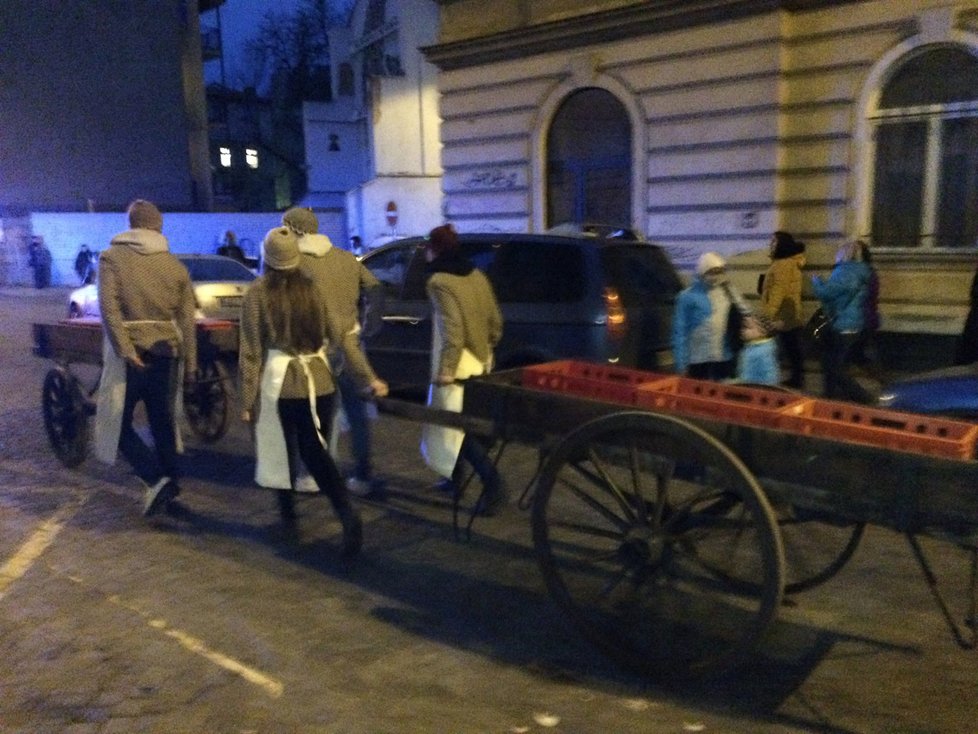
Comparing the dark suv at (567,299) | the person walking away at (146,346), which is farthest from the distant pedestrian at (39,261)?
the person walking away at (146,346)

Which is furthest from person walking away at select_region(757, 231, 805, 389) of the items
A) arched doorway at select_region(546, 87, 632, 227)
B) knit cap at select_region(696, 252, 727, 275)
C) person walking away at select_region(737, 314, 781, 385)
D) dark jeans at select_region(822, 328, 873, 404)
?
arched doorway at select_region(546, 87, 632, 227)

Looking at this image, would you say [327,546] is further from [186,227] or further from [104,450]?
[186,227]

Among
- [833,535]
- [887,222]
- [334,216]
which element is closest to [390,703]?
[833,535]

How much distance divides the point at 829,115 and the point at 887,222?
1.50m

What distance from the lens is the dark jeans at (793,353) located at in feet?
31.7

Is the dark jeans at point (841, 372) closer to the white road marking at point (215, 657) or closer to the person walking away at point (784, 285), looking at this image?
the person walking away at point (784, 285)

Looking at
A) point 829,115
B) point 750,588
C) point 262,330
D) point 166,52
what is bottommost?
point 750,588

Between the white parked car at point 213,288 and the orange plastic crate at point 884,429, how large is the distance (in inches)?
354

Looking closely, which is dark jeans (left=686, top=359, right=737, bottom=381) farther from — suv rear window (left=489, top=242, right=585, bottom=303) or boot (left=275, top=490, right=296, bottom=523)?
boot (left=275, top=490, right=296, bottom=523)

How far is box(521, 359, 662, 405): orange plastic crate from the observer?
A: 400 cm

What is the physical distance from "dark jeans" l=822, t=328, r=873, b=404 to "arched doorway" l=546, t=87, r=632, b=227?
16.8 feet

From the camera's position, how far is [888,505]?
125 inches

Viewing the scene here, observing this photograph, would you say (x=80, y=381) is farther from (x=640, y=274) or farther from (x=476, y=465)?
(x=640, y=274)

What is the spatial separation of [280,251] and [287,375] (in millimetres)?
664
